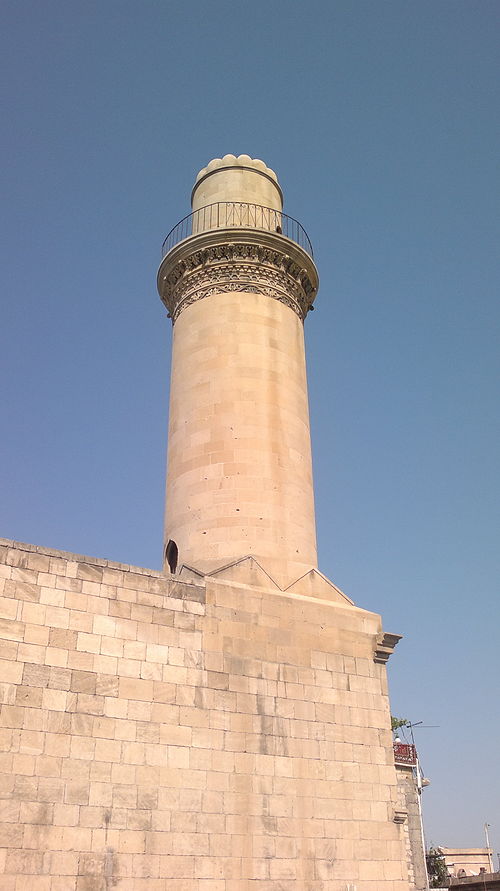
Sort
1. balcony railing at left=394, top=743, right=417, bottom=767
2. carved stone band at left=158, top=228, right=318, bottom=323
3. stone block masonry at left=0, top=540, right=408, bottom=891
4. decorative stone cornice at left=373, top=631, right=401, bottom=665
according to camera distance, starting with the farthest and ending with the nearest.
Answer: balcony railing at left=394, top=743, right=417, bottom=767 → carved stone band at left=158, top=228, right=318, bottom=323 → decorative stone cornice at left=373, top=631, right=401, bottom=665 → stone block masonry at left=0, top=540, right=408, bottom=891

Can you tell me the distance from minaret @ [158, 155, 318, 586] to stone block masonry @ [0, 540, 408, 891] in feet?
4.18

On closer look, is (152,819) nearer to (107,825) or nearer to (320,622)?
(107,825)

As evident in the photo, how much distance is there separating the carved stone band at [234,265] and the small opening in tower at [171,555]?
4.90 meters

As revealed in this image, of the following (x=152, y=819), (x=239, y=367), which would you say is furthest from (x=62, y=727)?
(x=239, y=367)

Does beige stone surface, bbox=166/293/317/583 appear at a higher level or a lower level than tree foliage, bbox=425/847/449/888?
higher

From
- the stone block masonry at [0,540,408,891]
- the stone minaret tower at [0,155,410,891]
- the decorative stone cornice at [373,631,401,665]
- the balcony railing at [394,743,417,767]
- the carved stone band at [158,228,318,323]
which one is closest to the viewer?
the stone block masonry at [0,540,408,891]

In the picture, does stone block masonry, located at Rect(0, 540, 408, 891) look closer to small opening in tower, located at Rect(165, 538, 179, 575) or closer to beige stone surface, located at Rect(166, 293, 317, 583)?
beige stone surface, located at Rect(166, 293, 317, 583)

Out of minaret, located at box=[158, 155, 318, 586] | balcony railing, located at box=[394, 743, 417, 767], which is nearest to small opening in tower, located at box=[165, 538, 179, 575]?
minaret, located at box=[158, 155, 318, 586]

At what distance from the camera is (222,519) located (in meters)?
13.5

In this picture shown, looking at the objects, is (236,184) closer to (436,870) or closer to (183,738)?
(183,738)

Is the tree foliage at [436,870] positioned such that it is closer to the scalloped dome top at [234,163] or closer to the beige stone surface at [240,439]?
the beige stone surface at [240,439]

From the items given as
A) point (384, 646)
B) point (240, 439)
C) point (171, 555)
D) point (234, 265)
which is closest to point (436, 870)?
point (384, 646)

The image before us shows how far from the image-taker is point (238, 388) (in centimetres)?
1443

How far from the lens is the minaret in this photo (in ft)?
44.5
